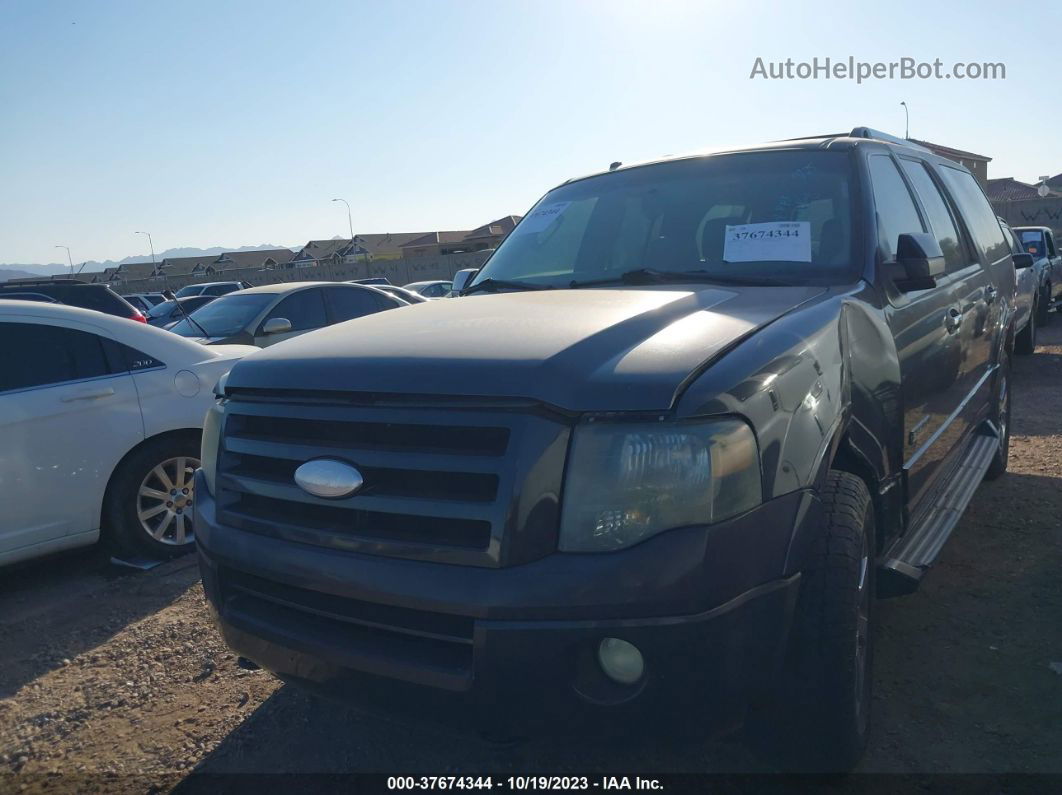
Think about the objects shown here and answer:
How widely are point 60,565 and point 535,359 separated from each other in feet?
13.5

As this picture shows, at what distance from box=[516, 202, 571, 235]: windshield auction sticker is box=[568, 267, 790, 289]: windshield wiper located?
68 centimetres

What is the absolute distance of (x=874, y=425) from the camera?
2.65m

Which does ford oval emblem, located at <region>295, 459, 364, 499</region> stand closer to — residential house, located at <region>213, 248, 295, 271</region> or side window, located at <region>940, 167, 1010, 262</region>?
side window, located at <region>940, 167, 1010, 262</region>

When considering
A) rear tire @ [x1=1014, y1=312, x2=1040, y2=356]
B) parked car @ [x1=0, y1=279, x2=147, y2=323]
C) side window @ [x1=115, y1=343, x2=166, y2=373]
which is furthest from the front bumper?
rear tire @ [x1=1014, y1=312, x2=1040, y2=356]

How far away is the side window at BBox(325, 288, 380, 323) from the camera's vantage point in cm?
913

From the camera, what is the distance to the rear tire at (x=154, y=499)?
4531 millimetres

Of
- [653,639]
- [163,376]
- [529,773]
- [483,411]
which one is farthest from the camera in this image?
[163,376]

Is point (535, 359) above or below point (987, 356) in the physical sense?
above

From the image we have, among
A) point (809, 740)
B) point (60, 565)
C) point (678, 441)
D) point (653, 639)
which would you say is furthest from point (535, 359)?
point (60, 565)

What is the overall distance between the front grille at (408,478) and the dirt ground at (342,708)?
0.51 m

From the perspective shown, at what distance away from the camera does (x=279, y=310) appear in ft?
28.9

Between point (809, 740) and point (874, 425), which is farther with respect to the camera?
point (874, 425)

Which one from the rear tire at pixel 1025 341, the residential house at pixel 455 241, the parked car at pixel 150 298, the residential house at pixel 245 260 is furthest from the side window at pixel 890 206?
the residential house at pixel 245 260

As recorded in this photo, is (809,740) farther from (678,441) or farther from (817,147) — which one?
(817,147)
